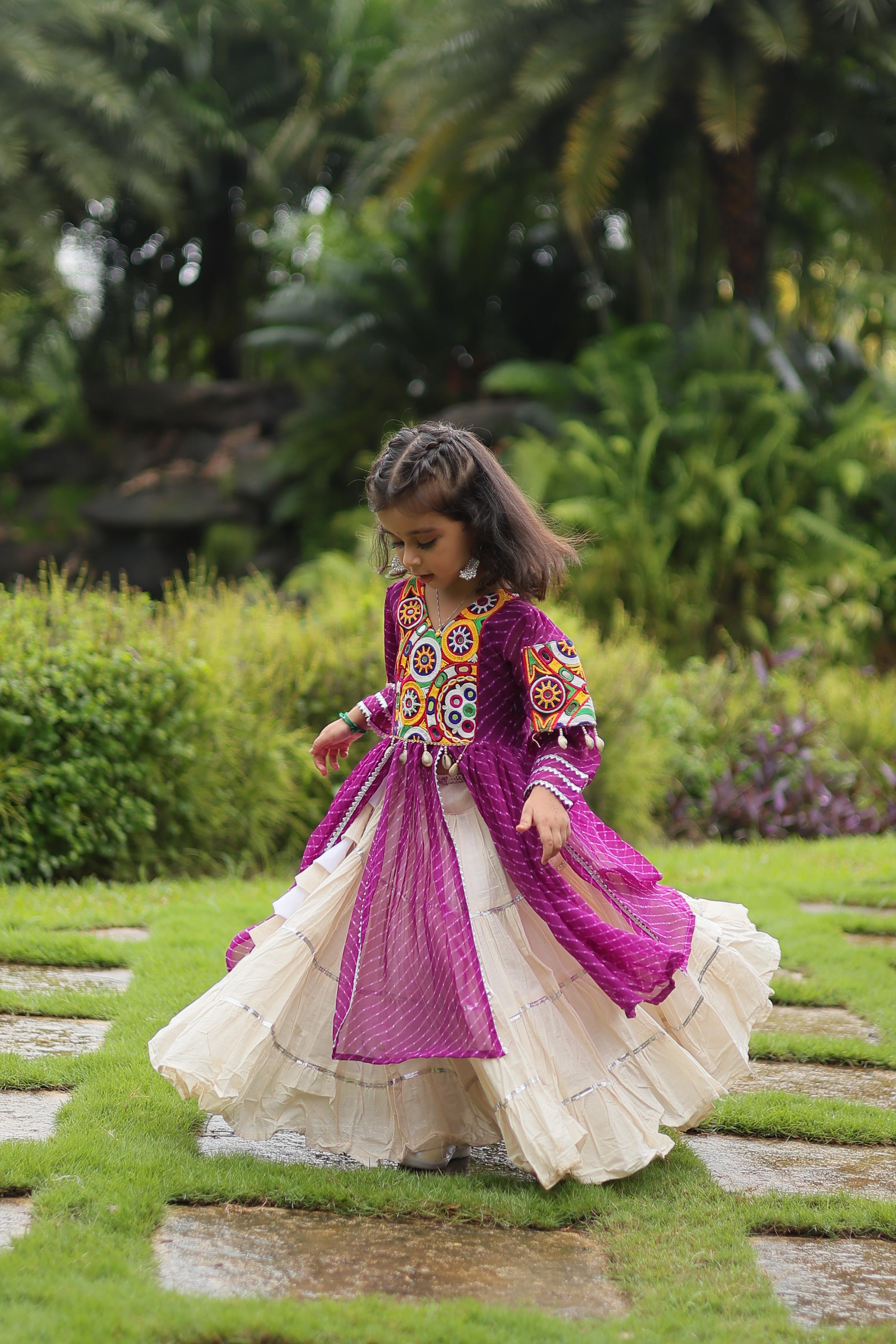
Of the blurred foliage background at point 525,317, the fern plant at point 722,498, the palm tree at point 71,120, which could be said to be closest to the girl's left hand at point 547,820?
the blurred foliage background at point 525,317

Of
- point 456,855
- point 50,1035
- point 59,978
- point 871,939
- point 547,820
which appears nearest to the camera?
point 547,820

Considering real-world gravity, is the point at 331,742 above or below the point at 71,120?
below

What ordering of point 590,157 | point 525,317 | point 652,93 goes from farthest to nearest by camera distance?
point 525,317, point 590,157, point 652,93

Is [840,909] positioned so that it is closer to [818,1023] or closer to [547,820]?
[818,1023]

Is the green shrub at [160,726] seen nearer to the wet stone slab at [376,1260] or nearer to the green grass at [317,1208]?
the green grass at [317,1208]

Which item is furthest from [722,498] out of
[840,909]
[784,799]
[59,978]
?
[59,978]

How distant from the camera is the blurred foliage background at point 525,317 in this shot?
24.5ft

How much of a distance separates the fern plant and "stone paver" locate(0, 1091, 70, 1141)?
7832 millimetres

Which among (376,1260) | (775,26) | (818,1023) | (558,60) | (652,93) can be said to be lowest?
(818,1023)

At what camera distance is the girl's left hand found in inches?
91.0

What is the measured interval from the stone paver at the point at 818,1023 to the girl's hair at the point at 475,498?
5.33 feet

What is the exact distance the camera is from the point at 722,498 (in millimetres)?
10547

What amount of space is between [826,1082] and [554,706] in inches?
54.6

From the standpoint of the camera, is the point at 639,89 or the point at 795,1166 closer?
the point at 795,1166
